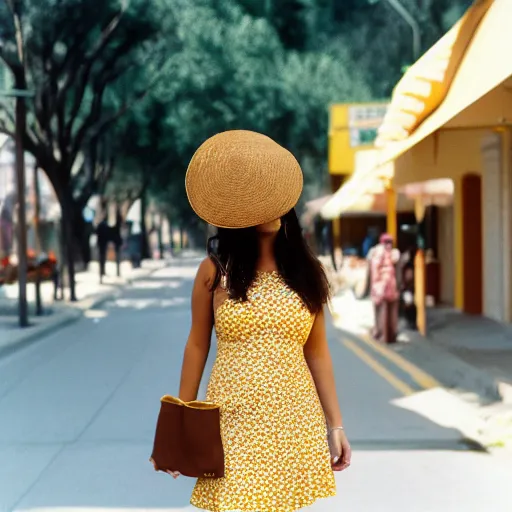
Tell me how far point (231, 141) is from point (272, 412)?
32.2 inches

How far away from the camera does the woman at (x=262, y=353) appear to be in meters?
3.14

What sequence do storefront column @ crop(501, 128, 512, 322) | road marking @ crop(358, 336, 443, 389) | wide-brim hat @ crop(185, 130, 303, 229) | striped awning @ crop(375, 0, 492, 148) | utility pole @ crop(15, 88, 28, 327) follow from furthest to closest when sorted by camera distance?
1. utility pole @ crop(15, 88, 28, 327)
2. storefront column @ crop(501, 128, 512, 322)
3. striped awning @ crop(375, 0, 492, 148)
4. road marking @ crop(358, 336, 443, 389)
5. wide-brim hat @ crop(185, 130, 303, 229)

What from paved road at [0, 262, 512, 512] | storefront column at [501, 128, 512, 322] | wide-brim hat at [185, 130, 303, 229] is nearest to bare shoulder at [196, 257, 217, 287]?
wide-brim hat at [185, 130, 303, 229]

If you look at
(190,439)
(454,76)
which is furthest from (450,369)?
(190,439)

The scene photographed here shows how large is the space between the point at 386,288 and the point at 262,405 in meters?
11.9

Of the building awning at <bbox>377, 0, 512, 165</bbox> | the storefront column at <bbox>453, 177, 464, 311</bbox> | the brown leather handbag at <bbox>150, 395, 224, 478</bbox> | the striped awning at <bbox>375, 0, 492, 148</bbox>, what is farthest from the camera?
the storefront column at <bbox>453, 177, 464, 311</bbox>

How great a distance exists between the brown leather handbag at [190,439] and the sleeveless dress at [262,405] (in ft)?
0.25

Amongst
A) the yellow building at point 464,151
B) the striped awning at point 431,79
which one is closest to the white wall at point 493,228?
the yellow building at point 464,151

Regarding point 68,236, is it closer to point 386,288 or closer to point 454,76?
point 386,288

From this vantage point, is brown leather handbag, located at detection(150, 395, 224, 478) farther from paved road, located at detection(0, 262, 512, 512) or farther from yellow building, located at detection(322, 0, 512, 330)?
yellow building, located at detection(322, 0, 512, 330)

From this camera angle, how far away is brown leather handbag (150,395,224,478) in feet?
10.2

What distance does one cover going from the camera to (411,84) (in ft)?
42.9

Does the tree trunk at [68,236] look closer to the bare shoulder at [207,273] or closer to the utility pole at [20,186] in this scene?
the utility pole at [20,186]

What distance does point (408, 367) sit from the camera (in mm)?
12352
